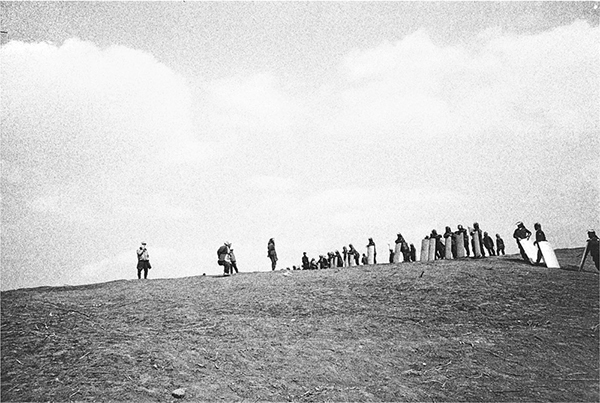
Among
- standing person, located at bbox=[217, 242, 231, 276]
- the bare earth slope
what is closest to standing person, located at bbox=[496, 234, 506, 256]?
the bare earth slope

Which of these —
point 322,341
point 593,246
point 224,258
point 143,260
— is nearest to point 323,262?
point 224,258

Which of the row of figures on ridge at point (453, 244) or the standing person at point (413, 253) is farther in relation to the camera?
the standing person at point (413, 253)

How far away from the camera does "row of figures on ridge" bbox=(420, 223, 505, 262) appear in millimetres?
20938

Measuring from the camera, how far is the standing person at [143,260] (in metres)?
20.6

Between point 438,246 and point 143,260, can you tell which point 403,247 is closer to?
point 438,246

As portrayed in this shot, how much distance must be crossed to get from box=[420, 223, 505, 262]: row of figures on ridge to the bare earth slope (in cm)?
505

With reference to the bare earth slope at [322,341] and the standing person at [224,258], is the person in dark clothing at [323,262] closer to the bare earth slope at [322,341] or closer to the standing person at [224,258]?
the standing person at [224,258]

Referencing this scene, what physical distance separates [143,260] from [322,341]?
43.6ft

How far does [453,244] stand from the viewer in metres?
21.4

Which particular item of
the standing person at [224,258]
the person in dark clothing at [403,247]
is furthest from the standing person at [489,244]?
the standing person at [224,258]

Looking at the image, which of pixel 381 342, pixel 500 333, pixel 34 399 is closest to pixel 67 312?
pixel 34 399

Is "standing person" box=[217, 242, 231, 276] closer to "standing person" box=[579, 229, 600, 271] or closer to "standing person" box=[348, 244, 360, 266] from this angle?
"standing person" box=[348, 244, 360, 266]

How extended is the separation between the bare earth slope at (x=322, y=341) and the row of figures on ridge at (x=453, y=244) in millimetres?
5048

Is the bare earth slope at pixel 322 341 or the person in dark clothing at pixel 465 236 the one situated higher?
the person in dark clothing at pixel 465 236
